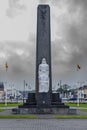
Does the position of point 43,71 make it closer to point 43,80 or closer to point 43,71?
point 43,71

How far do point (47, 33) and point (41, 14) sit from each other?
6.14 feet

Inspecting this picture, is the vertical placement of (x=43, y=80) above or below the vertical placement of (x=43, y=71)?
below

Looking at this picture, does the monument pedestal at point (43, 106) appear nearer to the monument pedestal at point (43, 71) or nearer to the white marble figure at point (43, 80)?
the monument pedestal at point (43, 71)

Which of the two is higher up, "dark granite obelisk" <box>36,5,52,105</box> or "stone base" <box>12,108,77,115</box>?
"dark granite obelisk" <box>36,5,52,105</box>

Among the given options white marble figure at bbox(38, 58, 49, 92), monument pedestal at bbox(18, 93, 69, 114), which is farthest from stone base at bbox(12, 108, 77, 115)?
white marble figure at bbox(38, 58, 49, 92)

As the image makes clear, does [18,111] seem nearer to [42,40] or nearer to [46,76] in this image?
[46,76]

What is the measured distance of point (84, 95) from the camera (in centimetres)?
17450
